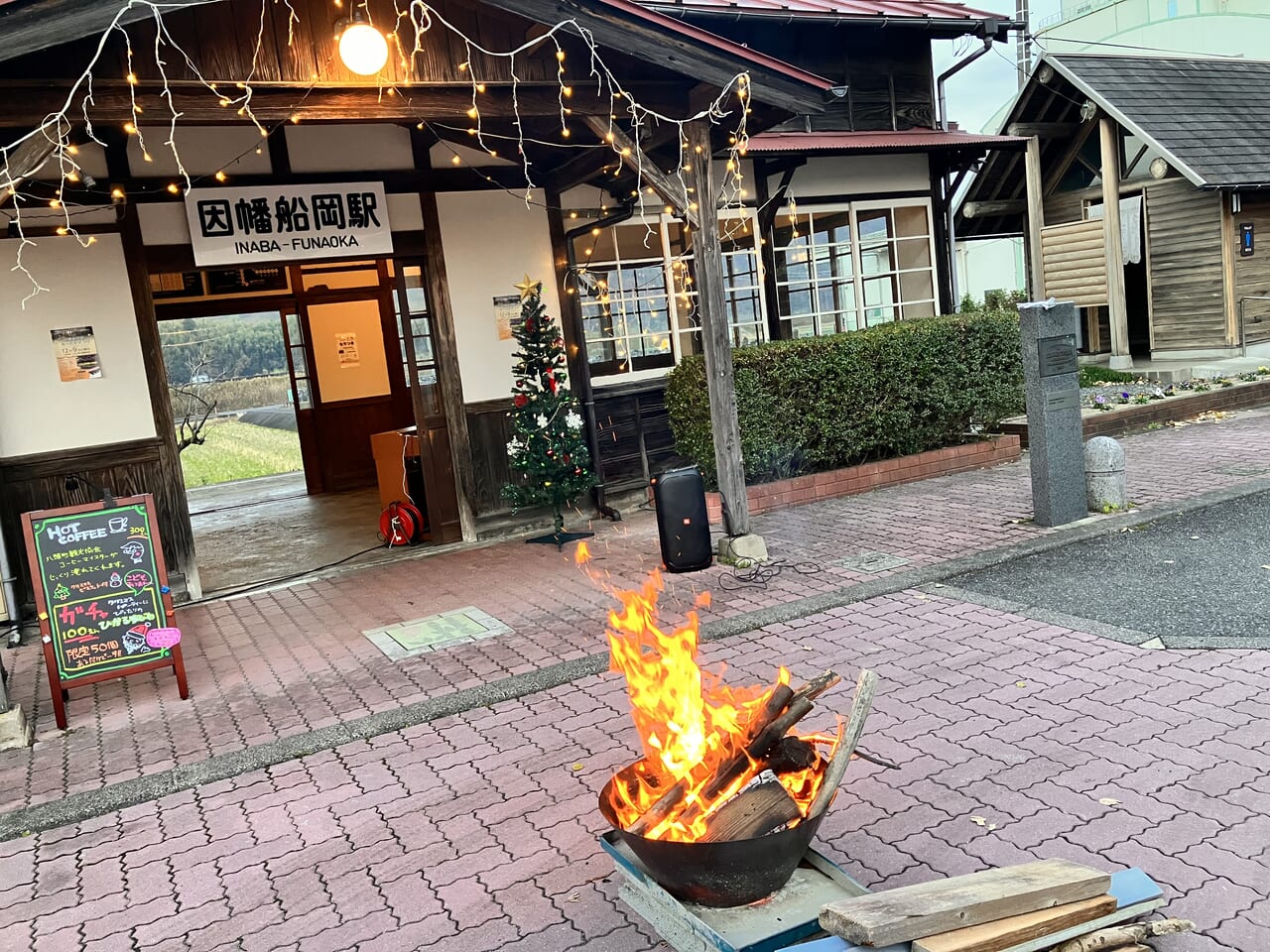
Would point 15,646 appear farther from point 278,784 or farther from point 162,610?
point 278,784

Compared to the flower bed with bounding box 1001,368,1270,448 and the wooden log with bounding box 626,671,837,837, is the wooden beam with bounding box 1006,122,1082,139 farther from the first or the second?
the wooden log with bounding box 626,671,837,837

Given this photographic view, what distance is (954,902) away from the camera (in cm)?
254

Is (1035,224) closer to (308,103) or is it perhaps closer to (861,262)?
(861,262)

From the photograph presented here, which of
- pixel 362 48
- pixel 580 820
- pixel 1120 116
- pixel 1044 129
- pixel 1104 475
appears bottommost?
pixel 580 820

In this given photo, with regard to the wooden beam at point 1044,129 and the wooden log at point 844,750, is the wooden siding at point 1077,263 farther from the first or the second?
the wooden log at point 844,750

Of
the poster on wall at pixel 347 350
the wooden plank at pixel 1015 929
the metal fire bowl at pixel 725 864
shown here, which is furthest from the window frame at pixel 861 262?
the wooden plank at pixel 1015 929

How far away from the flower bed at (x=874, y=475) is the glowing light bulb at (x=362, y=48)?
4.86 meters

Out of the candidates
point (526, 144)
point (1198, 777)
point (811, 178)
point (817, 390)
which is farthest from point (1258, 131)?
point (1198, 777)

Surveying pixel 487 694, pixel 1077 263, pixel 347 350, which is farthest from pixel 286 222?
pixel 1077 263

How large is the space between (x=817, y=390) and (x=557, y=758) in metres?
6.15

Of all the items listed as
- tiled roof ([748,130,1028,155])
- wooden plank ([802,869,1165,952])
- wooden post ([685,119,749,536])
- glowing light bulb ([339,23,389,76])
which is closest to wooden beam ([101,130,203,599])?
glowing light bulb ([339,23,389,76])

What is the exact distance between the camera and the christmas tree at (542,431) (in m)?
8.90

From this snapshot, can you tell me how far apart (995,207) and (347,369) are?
13420 mm

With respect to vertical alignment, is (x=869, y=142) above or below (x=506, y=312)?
above
